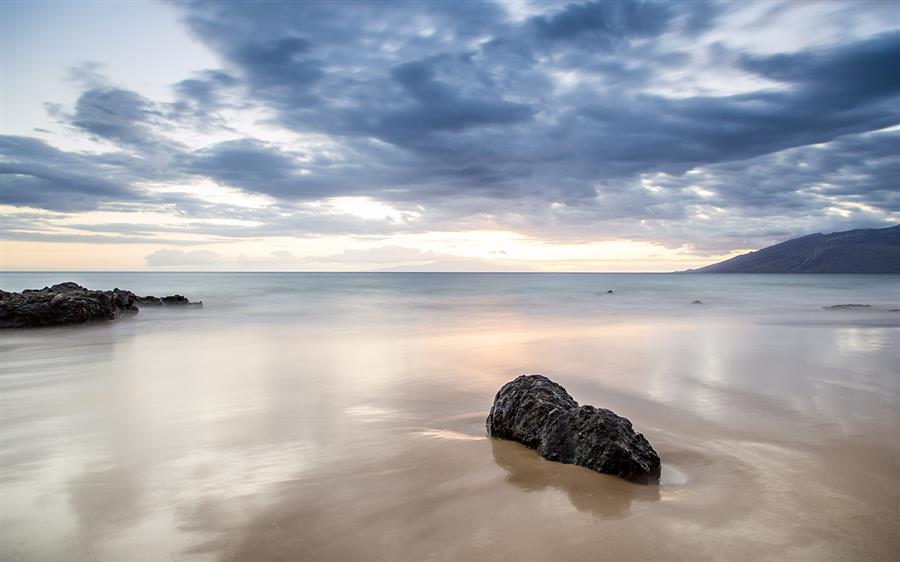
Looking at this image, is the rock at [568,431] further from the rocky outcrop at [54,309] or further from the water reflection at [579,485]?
the rocky outcrop at [54,309]

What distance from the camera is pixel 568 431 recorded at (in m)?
4.55

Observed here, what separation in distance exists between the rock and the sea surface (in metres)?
0.17

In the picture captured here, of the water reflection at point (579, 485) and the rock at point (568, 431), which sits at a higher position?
the rock at point (568, 431)

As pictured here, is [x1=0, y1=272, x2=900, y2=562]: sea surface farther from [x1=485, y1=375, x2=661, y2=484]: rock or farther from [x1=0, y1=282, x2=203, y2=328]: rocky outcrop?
[x1=0, y1=282, x2=203, y2=328]: rocky outcrop

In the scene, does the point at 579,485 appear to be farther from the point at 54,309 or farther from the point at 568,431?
the point at 54,309

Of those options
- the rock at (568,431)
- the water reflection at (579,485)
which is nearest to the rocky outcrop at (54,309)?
the rock at (568,431)

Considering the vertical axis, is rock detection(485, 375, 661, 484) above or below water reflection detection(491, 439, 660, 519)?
above

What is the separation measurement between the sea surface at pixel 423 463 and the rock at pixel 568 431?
17cm

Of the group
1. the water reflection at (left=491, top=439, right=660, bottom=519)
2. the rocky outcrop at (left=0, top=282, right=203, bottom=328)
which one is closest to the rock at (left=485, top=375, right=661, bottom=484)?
the water reflection at (left=491, top=439, right=660, bottom=519)

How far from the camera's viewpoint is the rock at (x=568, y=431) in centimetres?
408

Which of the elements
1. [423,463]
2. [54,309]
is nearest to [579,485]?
[423,463]

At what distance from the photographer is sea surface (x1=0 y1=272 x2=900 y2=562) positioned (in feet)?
10.7

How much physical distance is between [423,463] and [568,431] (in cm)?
131

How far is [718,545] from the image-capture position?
3135 millimetres
